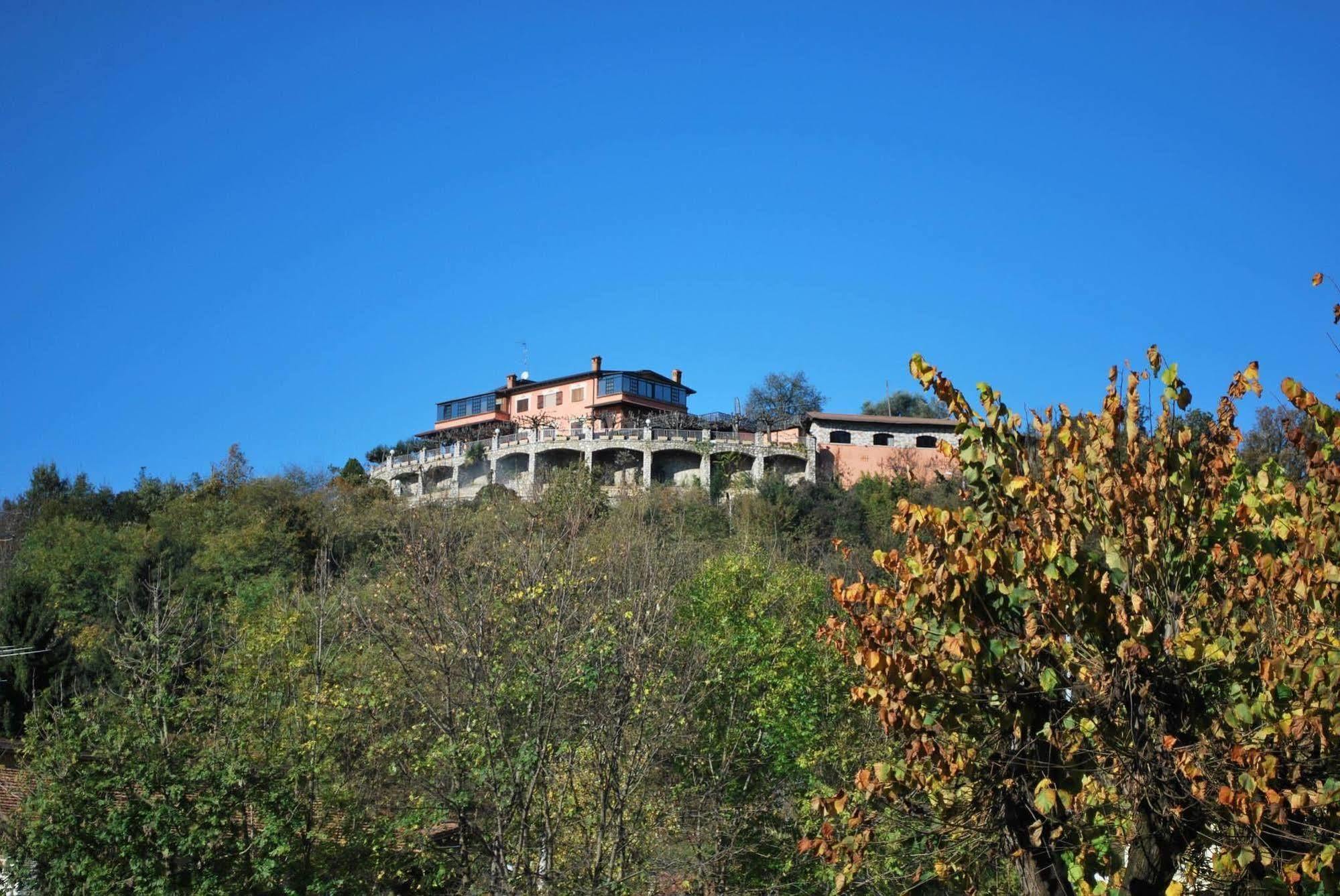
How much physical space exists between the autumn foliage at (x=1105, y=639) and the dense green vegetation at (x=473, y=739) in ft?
18.8

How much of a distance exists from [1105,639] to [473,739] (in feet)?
30.5

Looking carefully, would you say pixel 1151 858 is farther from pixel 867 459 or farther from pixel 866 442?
pixel 866 442

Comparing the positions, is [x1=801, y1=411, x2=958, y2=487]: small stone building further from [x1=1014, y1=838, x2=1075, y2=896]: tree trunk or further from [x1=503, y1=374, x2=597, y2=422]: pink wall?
[x1=1014, y1=838, x2=1075, y2=896]: tree trunk

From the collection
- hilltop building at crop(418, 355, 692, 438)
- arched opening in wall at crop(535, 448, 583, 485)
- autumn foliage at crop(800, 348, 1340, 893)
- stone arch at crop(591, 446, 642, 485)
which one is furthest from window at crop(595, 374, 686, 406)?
autumn foliage at crop(800, 348, 1340, 893)

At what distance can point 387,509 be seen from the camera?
161 feet

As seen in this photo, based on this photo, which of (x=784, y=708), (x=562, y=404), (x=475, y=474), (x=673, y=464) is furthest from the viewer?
(x=562, y=404)

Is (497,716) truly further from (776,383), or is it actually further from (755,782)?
(776,383)

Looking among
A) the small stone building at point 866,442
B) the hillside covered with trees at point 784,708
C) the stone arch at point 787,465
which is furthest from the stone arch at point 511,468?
the hillside covered with trees at point 784,708

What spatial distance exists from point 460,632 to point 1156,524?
8993 mm

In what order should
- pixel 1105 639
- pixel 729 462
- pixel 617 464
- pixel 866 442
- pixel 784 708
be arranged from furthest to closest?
1. pixel 866 442
2. pixel 617 464
3. pixel 729 462
4. pixel 784 708
5. pixel 1105 639

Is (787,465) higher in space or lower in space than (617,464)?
lower

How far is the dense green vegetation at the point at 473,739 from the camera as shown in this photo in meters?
13.3

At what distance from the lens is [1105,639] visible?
7305mm

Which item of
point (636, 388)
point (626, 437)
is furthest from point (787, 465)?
point (636, 388)
